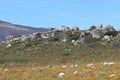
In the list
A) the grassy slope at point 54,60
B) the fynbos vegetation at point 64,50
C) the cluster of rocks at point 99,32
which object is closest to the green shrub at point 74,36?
the fynbos vegetation at point 64,50

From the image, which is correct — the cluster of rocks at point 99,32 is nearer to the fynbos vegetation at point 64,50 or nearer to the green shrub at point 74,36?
the fynbos vegetation at point 64,50

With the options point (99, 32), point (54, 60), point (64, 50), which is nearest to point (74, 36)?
point (99, 32)

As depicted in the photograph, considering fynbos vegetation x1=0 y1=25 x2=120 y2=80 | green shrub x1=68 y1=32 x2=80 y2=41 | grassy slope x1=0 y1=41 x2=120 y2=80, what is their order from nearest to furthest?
1. grassy slope x1=0 y1=41 x2=120 y2=80
2. fynbos vegetation x1=0 y1=25 x2=120 y2=80
3. green shrub x1=68 y1=32 x2=80 y2=41

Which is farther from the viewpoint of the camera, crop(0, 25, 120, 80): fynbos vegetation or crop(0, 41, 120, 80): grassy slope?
crop(0, 25, 120, 80): fynbos vegetation

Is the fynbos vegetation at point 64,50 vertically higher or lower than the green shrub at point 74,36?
lower

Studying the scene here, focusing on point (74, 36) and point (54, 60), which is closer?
point (54, 60)

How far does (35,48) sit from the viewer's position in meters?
64.6

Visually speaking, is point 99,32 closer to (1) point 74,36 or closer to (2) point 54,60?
(1) point 74,36

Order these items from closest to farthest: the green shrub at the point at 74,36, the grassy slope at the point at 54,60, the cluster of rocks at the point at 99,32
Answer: the grassy slope at the point at 54,60 < the green shrub at the point at 74,36 < the cluster of rocks at the point at 99,32

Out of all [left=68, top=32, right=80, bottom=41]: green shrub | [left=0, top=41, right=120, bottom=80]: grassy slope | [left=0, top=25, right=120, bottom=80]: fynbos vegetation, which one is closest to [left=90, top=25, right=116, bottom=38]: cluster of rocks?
[left=0, top=25, right=120, bottom=80]: fynbos vegetation

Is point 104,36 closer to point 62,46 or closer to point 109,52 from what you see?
point 62,46

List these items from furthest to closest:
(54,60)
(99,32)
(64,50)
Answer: (99,32)
(64,50)
(54,60)

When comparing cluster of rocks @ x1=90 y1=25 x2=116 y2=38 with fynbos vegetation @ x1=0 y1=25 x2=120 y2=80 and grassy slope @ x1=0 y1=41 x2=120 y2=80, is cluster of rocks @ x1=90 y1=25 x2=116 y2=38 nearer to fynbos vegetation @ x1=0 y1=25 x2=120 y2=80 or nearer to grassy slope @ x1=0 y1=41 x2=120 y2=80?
fynbos vegetation @ x1=0 y1=25 x2=120 y2=80

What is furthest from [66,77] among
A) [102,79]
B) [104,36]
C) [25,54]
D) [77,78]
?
[104,36]
